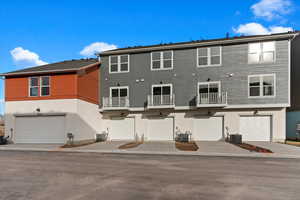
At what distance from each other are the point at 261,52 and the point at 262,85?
2.88 m

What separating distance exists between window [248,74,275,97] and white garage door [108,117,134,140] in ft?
37.4

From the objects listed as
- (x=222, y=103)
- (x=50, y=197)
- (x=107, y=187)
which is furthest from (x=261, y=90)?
(x=50, y=197)

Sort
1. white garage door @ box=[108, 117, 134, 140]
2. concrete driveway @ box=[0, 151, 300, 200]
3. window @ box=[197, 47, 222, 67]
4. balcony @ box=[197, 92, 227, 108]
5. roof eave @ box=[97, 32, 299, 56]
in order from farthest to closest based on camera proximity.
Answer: white garage door @ box=[108, 117, 134, 140], window @ box=[197, 47, 222, 67], balcony @ box=[197, 92, 227, 108], roof eave @ box=[97, 32, 299, 56], concrete driveway @ box=[0, 151, 300, 200]

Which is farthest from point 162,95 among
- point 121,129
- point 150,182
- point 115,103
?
point 150,182

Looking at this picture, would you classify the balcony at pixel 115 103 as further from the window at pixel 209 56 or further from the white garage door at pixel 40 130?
the window at pixel 209 56

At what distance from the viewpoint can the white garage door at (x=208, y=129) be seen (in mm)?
18438

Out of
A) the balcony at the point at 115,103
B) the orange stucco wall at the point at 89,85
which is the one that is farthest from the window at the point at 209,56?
the orange stucco wall at the point at 89,85

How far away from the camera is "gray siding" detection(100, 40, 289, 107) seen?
17.2m

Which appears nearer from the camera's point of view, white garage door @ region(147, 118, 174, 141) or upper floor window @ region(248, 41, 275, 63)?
upper floor window @ region(248, 41, 275, 63)

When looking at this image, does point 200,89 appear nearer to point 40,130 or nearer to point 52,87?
point 52,87

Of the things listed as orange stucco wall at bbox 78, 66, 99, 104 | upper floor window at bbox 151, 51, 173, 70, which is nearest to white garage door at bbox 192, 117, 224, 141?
upper floor window at bbox 151, 51, 173, 70

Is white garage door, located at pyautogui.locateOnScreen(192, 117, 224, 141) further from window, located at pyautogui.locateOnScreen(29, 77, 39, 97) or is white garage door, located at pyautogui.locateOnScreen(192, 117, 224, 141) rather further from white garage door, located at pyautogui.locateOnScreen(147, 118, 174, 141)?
window, located at pyautogui.locateOnScreen(29, 77, 39, 97)

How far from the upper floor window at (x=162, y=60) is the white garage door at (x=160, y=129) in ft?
16.6

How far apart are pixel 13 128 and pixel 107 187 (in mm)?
16572
